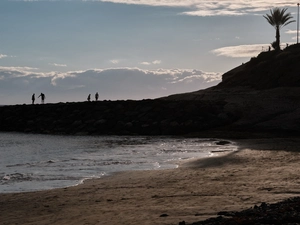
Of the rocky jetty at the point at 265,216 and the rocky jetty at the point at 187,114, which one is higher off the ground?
the rocky jetty at the point at 187,114

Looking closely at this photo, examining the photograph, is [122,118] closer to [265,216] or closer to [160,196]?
[160,196]

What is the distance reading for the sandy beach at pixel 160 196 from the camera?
880 cm

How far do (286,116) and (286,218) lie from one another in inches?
1114

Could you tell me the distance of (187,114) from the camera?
3944cm

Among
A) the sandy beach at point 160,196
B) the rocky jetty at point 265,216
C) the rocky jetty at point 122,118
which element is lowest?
the sandy beach at point 160,196

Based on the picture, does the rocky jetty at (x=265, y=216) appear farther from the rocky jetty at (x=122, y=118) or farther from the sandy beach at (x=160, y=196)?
the rocky jetty at (x=122, y=118)

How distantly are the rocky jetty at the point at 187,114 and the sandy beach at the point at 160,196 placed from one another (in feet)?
59.4

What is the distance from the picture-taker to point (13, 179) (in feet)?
49.5

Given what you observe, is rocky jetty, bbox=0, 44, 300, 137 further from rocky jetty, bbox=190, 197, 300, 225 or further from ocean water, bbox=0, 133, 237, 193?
rocky jetty, bbox=190, 197, 300, 225

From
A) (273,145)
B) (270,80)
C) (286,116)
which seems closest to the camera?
(273,145)

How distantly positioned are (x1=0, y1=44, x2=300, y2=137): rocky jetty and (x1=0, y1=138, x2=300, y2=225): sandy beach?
1812cm

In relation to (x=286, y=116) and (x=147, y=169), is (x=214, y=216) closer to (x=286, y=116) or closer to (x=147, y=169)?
(x=147, y=169)

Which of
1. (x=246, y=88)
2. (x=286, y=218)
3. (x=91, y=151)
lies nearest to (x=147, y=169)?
(x=91, y=151)

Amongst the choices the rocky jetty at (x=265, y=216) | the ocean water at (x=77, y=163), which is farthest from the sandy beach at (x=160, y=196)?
the ocean water at (x=77, y=163)
